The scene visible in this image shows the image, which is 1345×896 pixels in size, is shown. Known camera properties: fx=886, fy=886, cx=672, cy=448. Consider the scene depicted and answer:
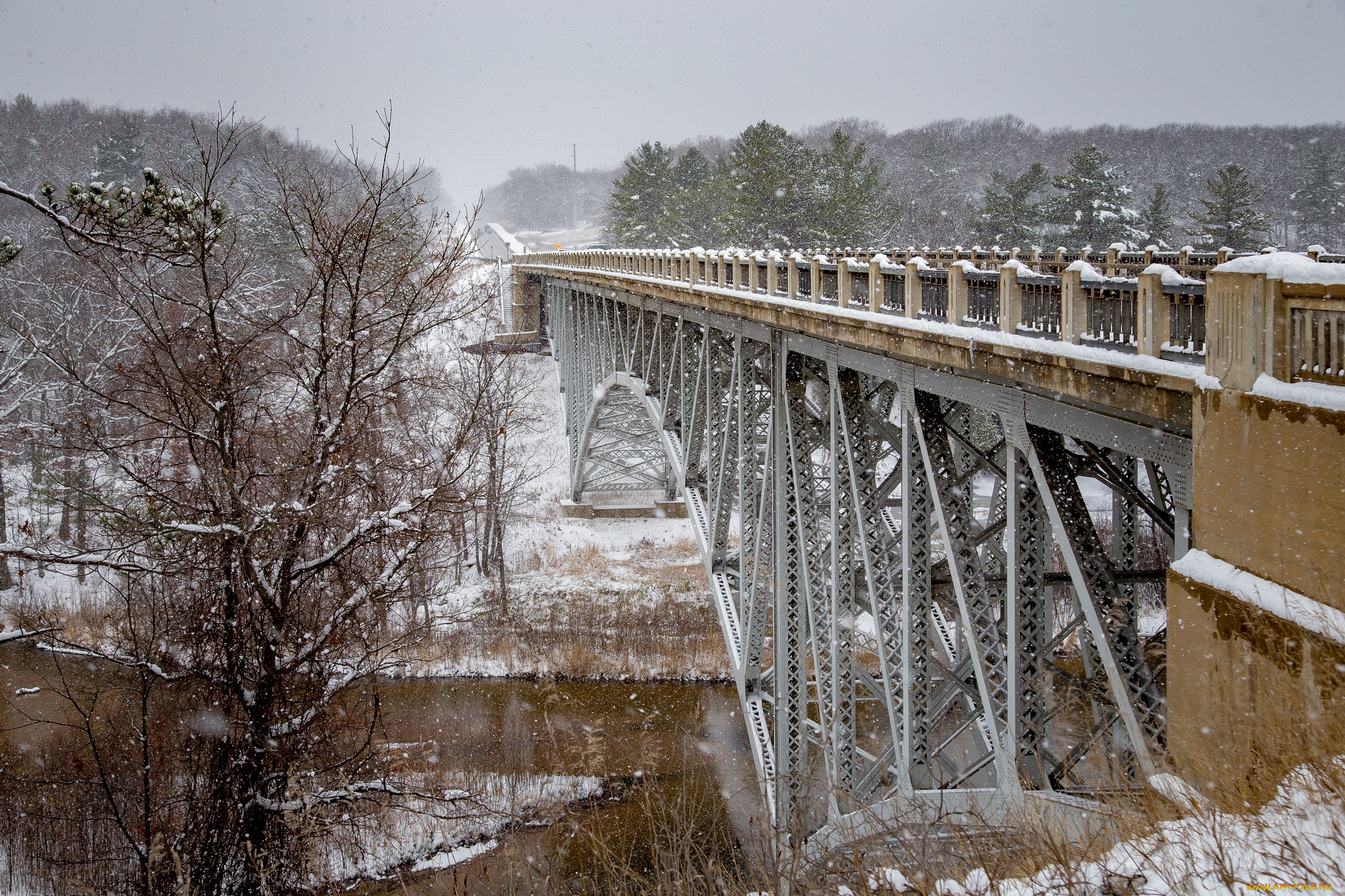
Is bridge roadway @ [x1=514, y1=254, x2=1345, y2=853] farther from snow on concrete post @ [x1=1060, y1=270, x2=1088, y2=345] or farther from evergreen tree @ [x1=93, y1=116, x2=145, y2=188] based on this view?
evergreen tree @ [x1=93, y1=116, x2=145, y2=188]

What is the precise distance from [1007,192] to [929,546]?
119 feet

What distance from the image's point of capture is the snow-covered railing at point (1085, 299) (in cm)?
391

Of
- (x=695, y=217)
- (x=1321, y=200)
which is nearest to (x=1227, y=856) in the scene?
(x=1321, y=200)

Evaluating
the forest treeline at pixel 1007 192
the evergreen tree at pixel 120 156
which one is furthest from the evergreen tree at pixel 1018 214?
the evergreen tree at pixel 120 156

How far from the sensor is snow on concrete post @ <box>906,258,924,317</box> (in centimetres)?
755

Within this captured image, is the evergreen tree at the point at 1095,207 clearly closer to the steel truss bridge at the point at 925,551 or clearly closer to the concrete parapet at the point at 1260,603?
A: the steel truss bridge at the point at 925,551

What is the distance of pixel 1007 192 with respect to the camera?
3966 centimetres

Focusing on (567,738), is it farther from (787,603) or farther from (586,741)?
(787,603)

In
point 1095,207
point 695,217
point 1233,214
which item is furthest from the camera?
point 695,217

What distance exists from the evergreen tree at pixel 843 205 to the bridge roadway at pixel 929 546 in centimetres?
2262

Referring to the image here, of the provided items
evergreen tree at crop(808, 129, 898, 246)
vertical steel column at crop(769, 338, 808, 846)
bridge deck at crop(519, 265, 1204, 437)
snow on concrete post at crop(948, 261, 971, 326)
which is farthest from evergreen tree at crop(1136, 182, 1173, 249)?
snow on concrete post at crop(948, 261, 971, 326)

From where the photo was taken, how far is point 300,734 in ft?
27.5

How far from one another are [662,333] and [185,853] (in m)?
13.2

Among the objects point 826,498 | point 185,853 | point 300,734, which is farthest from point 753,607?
point 185,853
